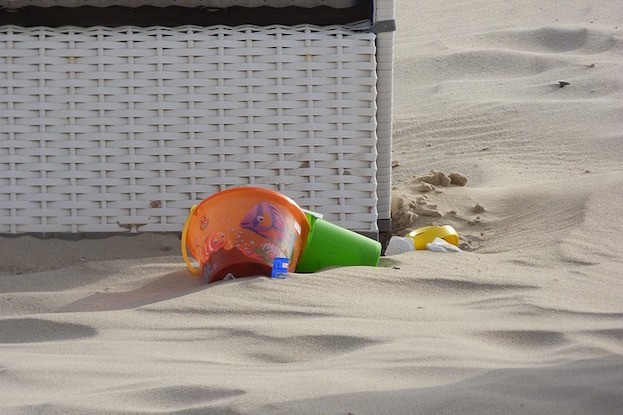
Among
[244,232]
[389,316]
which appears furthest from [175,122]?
[389,316]

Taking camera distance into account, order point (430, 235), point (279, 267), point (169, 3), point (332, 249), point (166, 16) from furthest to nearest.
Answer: point (166, 16) → point (430, 235) → point (169, 3) → point (332, 249) → point (279, 267)

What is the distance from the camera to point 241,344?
3100 millimetres

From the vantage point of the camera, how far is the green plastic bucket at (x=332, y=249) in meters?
4.19

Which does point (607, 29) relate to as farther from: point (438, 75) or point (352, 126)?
point (352, 126)

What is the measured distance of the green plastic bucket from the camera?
4.19m

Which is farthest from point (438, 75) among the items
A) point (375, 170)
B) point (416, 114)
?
point (375, 170)

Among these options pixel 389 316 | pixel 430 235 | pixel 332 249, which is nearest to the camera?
pixel 389 316

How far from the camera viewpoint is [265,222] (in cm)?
397

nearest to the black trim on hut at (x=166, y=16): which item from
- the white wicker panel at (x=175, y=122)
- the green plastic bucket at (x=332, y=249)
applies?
the white wicker panel at (x=175, y=122)

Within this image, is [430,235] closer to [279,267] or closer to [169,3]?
[279,267]

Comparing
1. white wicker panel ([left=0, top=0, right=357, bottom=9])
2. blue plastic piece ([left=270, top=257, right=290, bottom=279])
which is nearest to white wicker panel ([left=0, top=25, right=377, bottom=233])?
white wicker panel ([left=0, top=0, right=357, bottom=9])

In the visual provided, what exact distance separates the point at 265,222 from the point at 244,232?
0.28 feet

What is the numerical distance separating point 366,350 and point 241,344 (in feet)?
1.20

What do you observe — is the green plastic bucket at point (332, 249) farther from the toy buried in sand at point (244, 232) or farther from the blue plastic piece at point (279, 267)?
the blue plastic piece at point (279, 267)
